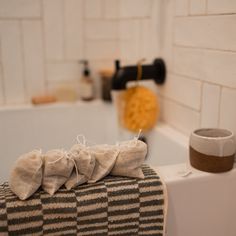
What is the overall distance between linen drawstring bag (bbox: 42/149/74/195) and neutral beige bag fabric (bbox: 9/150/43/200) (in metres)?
0.02

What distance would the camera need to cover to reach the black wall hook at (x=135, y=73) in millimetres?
1281

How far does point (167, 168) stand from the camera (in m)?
0.91

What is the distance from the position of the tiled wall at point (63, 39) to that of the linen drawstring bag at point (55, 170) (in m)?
0.80

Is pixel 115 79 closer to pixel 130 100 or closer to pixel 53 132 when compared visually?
pixel 130 100

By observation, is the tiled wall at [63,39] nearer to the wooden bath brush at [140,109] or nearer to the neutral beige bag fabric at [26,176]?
the wooden bath brush at [140,109]

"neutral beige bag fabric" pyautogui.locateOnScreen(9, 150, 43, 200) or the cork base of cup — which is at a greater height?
"neutral beige bag fabric" pyautogui.locateOnScreen(9, 150, 43, 200)

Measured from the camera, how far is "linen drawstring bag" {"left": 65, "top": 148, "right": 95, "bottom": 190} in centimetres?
77

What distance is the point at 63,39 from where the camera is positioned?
5.23ft

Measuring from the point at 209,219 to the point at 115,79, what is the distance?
0.63m

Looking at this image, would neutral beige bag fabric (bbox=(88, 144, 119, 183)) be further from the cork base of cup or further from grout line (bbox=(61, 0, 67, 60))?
grout line (bbox=(61, 0, 67, 60))

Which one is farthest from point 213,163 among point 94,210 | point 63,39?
point 63,39

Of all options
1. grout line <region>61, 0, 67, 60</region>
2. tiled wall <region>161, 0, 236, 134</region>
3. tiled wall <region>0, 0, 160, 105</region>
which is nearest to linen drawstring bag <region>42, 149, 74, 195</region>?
tiled wall <region>161, 0, 236, 134</region>

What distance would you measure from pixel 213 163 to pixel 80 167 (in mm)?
360

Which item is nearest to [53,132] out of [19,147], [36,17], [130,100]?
[19,147]
